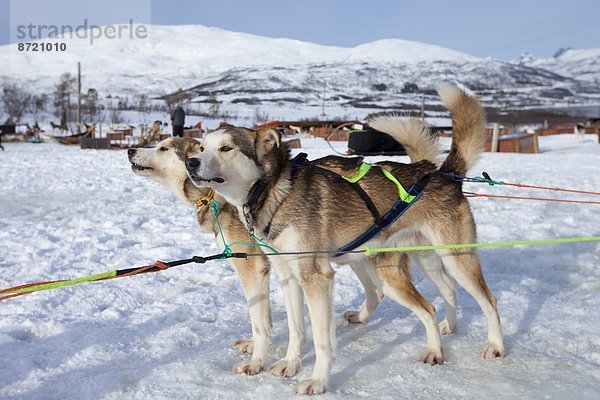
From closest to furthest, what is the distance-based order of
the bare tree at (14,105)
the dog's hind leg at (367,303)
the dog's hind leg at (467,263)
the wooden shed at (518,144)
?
1. the dog's hind leg at (467,263)
2. the dog's hind leg at (367,303)
3. the wooden shed at (518,144)
4. the bare tree at (14,105)

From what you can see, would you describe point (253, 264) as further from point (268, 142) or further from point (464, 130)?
point (464, 130)

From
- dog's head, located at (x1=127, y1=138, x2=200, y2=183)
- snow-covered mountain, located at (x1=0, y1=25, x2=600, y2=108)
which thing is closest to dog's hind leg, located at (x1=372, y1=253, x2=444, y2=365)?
dog's head, located at (x1=127, y1=138, x2=200, y2=183)

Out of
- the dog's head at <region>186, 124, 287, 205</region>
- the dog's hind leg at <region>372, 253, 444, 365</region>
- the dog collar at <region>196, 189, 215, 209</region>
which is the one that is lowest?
the dog's hind leg at <region>372, 253, 444, 365</region>

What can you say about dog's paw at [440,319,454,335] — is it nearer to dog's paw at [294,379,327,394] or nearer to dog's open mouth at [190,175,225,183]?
dog's paw at [294,379,327,394]

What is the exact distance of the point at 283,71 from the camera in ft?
470

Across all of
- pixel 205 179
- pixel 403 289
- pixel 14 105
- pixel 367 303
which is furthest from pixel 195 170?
pixel 14 105

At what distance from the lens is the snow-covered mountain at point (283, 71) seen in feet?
373

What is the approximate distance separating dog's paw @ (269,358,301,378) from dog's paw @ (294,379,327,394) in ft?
0.65

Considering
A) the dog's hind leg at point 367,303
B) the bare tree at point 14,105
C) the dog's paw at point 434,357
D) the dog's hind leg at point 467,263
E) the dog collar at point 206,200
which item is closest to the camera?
the dog's paw at point 434,357

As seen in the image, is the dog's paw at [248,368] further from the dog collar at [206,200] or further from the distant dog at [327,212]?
the dog collar at [206,200]

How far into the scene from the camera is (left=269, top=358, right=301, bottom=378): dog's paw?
2.68 meters

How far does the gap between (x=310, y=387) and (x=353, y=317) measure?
1.04 metres

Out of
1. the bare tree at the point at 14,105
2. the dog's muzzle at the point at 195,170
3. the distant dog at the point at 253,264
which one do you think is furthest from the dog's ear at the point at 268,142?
the bare tree at the point at 14,105

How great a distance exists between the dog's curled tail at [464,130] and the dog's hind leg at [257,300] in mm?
1227
